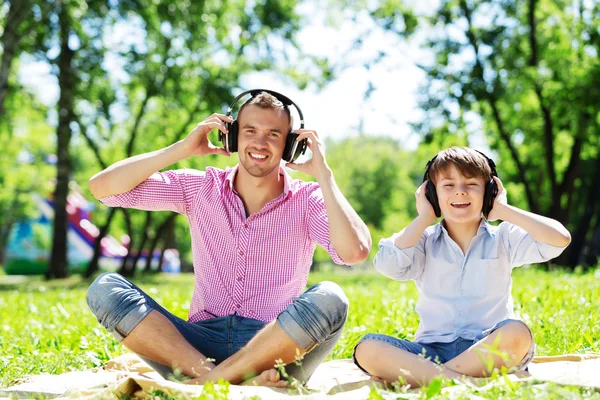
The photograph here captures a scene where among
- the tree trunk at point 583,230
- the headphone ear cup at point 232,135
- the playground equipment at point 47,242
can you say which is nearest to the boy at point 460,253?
the headphone ear cup at point 232,135

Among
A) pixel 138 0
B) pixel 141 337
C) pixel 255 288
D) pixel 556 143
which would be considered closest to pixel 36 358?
pixel 141 337

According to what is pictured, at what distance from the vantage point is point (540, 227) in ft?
10.9

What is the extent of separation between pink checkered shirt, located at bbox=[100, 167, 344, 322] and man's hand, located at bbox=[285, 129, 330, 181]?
0.13m

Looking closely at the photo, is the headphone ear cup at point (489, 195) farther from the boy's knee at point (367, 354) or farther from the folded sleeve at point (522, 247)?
the boy's knee at point (367, 354)

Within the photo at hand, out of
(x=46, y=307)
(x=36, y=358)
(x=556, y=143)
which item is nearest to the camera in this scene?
(x=36, y=358)

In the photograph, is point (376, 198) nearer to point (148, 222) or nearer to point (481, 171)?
point (148, 222)

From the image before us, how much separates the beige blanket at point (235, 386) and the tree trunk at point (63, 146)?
1353cm

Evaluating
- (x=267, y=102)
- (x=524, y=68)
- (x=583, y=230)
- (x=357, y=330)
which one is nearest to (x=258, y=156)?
(x=267, y=102)

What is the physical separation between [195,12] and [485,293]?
14.3m

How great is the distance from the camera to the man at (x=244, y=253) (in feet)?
10.4

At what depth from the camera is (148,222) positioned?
66.2 ft

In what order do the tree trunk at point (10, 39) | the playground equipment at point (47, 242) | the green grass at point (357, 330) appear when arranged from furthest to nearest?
1. the playground equipment at point (47, 242)
2. the tree trunk at point (10, 39)
3. the green grass at point (357, 330)

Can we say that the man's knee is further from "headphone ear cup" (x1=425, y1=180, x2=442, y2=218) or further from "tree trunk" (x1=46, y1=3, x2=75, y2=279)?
"tree trunk" (x1=46, y1=3, x2=75, y2=279)

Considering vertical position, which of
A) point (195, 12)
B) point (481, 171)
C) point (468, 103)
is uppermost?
point (195, 12)
